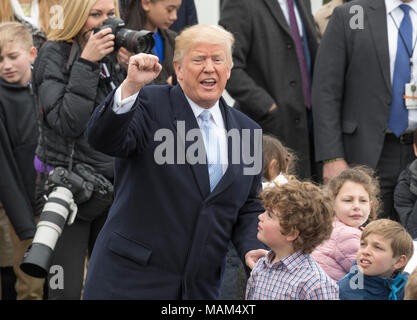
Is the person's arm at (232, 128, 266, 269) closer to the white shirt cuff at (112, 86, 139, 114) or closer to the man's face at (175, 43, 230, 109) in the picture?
the man's face at (175, 43, 230, 109)

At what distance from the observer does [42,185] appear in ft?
17.5

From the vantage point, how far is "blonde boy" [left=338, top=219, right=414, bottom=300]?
4.53 m

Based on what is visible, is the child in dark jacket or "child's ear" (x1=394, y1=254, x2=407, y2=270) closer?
"child's ear" (x1=394, y1=254, x2=407, y2=270)

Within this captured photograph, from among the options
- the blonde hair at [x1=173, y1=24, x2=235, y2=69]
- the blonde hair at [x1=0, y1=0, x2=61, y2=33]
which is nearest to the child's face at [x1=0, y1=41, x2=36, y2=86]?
the blonde hair at [x1=0, y1=0, x2=61, y2=33]

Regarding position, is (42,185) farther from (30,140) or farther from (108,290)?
(108,290)

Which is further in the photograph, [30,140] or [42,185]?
[30,140]

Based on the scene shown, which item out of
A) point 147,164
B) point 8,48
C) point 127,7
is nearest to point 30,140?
point 8,48

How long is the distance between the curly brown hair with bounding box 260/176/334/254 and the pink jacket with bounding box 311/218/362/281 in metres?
0.69

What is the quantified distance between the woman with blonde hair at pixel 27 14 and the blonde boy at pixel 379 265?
2633 mm

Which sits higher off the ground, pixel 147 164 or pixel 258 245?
pixel 147 164

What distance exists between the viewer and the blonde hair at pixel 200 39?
4.14 m

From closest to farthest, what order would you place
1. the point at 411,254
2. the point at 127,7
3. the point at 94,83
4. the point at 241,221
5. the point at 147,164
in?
the point at 147,164 → the point at 241,221 → the point at 411,254 → the point at 94,83 → the point at 127,7

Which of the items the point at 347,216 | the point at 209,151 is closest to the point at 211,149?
the point at 209,151

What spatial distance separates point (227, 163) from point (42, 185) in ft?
5.05
